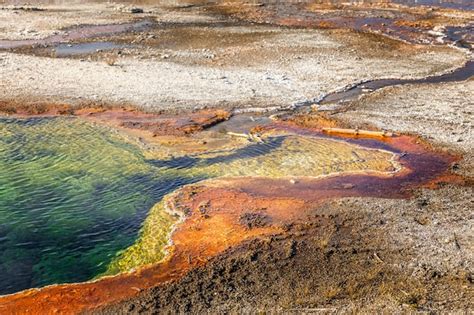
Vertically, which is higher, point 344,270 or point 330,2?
point 330,2

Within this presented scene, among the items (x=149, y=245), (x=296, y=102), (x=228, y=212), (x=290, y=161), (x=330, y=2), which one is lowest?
(x=149, y=245)

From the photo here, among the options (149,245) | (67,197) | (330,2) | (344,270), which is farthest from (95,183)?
(330,2)

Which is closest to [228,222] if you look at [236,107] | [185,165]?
[185,165]

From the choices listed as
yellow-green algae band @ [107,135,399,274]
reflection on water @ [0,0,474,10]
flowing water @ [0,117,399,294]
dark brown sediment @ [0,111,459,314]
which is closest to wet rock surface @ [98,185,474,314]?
dark brown sediment @ [0,111,459,314]

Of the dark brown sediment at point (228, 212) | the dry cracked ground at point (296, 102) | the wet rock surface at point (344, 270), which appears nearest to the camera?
the wet rock surface at point (344, 270)

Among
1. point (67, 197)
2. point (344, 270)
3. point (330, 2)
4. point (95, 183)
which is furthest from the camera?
point (330, 2)

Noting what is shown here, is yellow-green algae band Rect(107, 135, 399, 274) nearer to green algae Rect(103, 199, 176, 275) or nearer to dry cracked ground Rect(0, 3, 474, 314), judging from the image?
green algae Rect(103, 199, 176, 275)

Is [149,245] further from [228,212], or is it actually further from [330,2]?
[330,2]

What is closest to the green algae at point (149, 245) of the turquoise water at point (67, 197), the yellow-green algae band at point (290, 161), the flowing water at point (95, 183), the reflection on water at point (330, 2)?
the flowing water at point (95, 183)

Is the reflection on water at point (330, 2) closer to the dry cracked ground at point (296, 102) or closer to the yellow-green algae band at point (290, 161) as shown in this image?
the dry cracked ground at point (296, 102)
